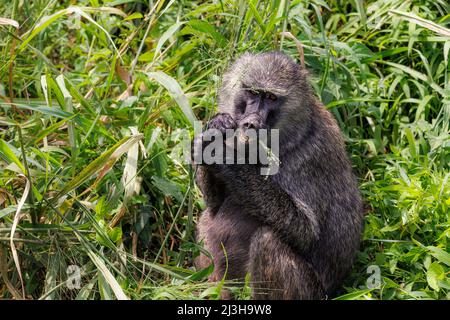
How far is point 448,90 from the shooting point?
19.9 feet

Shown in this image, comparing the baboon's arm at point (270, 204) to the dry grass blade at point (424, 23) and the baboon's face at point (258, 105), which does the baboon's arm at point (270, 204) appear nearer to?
the baboon's face at point (258, 105)

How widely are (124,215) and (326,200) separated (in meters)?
1.25

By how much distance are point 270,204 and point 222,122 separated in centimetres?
54

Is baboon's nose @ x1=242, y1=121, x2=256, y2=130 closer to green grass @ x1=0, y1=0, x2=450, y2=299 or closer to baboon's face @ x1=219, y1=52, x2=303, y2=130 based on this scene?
baboon's face @ x1=219, y1=52, x2=303, y2=130

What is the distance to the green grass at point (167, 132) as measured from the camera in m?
4.87

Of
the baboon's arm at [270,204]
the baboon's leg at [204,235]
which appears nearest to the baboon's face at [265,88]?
the baboon's arm at [270,204]

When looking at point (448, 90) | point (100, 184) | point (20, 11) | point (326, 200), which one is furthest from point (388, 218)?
point (20, 11)

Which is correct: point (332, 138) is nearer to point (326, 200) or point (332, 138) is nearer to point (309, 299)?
point (326, 200)

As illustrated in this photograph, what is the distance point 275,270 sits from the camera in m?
4.92

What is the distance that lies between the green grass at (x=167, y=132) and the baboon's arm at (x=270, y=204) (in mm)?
404

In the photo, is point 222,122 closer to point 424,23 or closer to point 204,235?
point 204,235

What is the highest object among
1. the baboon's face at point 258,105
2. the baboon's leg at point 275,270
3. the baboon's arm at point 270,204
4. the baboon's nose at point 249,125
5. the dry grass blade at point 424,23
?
the dry grass blade at point 424,23

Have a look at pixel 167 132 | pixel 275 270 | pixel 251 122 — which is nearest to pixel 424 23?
pixel 251 122
